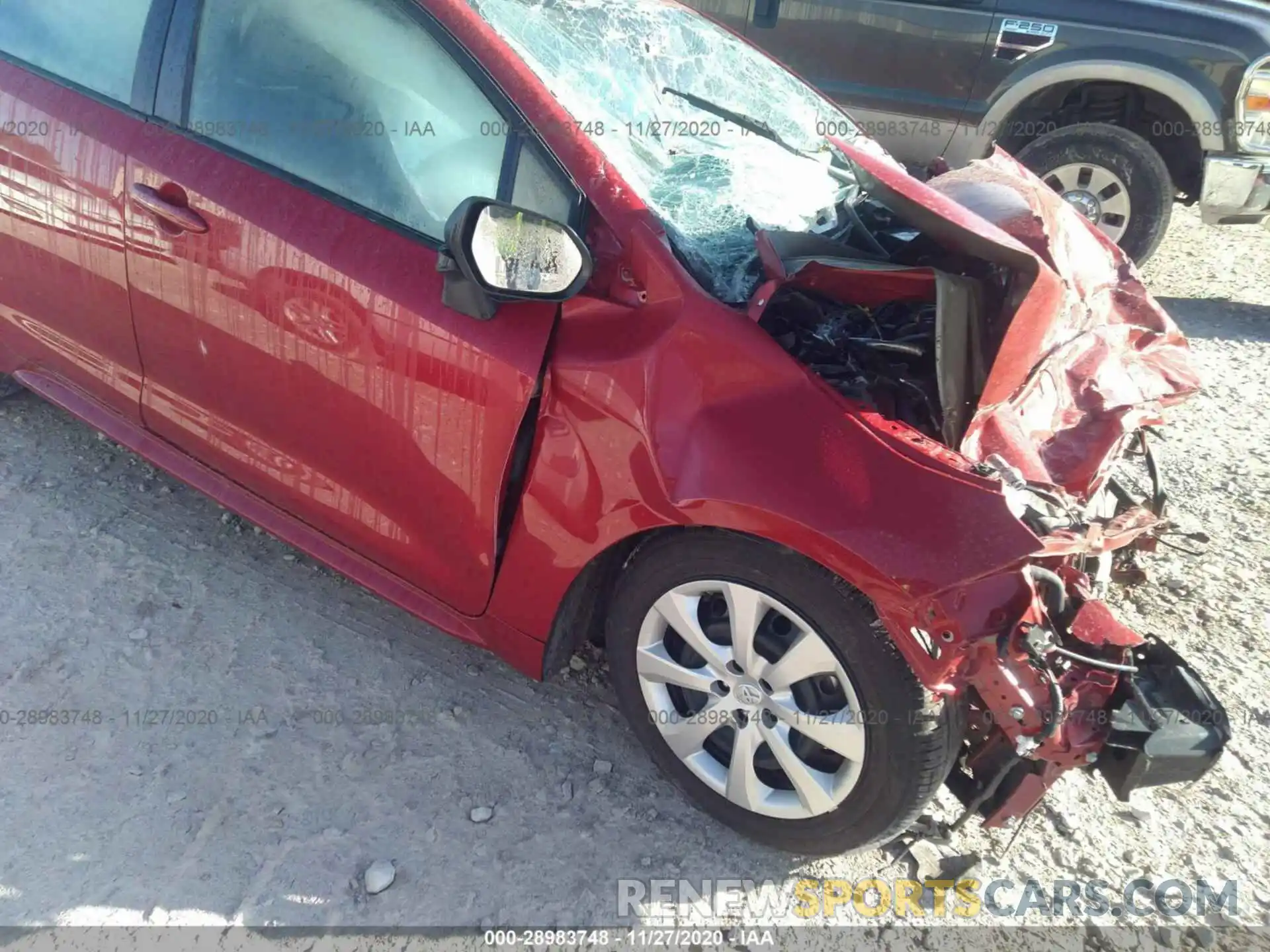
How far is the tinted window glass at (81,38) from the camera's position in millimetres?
2414

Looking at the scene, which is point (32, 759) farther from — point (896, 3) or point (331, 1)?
point (896, 3)

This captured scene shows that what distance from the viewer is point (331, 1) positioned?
2141mm

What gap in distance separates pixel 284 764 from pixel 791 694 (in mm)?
1248

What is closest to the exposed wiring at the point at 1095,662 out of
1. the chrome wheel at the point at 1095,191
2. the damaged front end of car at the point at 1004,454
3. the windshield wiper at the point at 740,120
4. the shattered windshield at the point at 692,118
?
the damaged front end of car at the point at 1004,454

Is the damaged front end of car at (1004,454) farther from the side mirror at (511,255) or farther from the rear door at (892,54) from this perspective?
the rear door at (892,54)

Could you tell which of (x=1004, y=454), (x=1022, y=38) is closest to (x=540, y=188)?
(x=1004, y=454)

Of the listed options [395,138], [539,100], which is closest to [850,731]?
[539,100]

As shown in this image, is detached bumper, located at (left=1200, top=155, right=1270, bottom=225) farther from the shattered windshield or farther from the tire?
the tire

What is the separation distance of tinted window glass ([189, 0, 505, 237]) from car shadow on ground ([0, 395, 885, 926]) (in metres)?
1.24

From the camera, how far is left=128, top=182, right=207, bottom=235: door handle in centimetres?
226

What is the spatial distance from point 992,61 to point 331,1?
395 cm

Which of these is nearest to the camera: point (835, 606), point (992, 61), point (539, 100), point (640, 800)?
point (835, 606)

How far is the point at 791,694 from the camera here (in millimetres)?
2016

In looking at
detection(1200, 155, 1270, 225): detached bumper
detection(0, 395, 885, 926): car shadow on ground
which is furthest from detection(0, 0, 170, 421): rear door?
detection(1200, 155, 1270, 225): detached bumper
